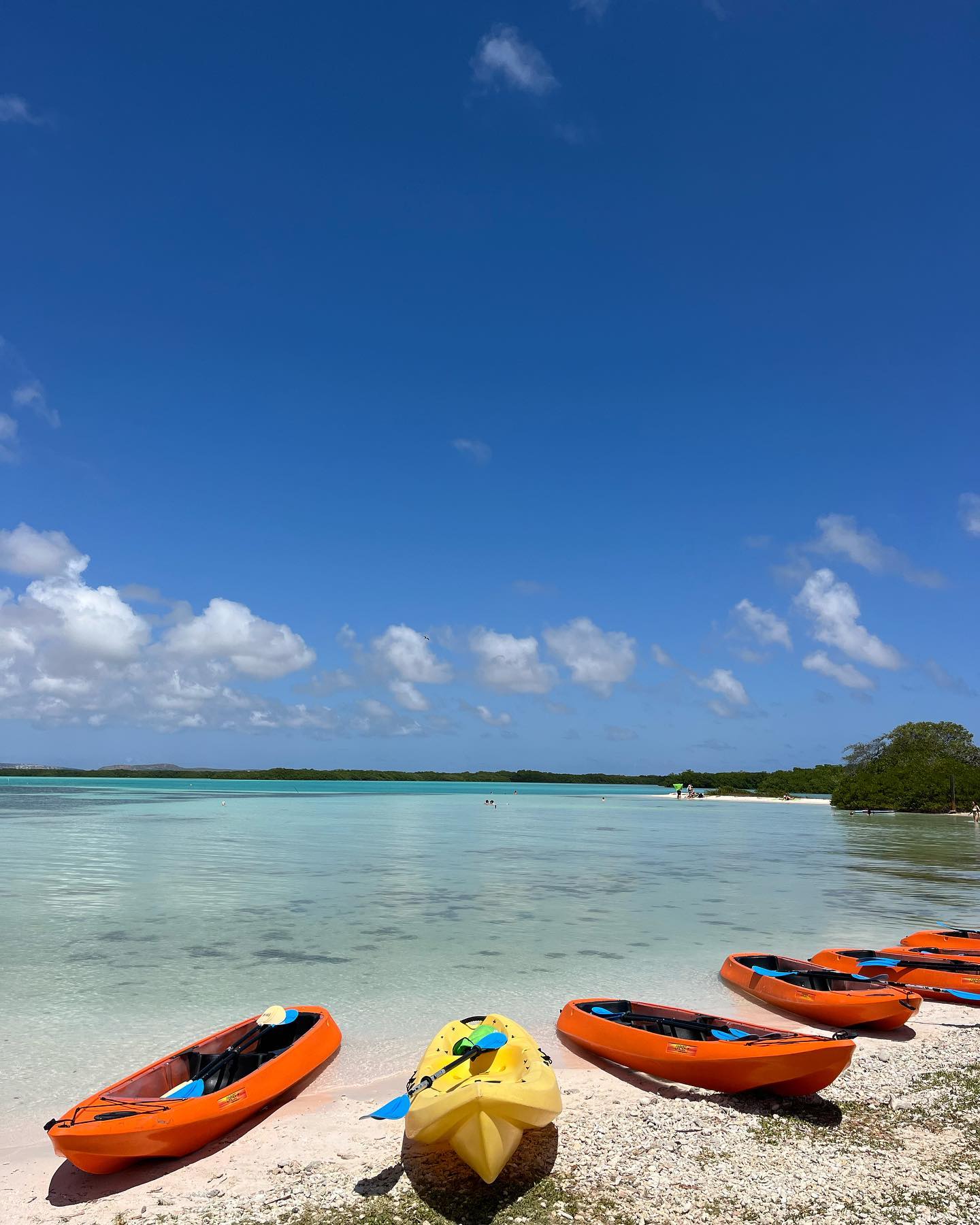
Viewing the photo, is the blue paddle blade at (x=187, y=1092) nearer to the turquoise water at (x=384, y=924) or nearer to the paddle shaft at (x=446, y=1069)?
the turquoise water at (x=384, y=924)

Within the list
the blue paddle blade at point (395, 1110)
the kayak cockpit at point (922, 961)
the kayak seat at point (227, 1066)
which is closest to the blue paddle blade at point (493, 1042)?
the blue paddle blade at point (395, 1110)

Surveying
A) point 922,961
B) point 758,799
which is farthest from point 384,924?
point 758,799

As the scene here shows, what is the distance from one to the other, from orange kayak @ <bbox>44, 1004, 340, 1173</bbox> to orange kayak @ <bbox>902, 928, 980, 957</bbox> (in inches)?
451

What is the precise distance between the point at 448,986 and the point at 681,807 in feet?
272

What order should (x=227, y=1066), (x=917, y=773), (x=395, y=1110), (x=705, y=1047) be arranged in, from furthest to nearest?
(x=917, y=773)
(x=227, y=1066)
(x=705, y=1047)
(x=395, y=1110)

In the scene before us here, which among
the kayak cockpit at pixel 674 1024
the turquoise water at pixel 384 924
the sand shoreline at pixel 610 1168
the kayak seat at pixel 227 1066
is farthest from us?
the turquoise water at pixel 384 924

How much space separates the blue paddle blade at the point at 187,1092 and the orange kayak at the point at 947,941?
12.9m

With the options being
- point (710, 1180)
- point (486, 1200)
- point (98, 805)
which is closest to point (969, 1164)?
point (710, 1180)

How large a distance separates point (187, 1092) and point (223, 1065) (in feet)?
2.51

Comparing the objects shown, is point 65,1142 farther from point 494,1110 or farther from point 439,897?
point 439,897

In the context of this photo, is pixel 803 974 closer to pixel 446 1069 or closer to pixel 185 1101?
pixel 446 1069

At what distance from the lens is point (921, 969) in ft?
39.7

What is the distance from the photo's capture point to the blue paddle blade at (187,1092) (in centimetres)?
729

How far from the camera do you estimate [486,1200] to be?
593cm
